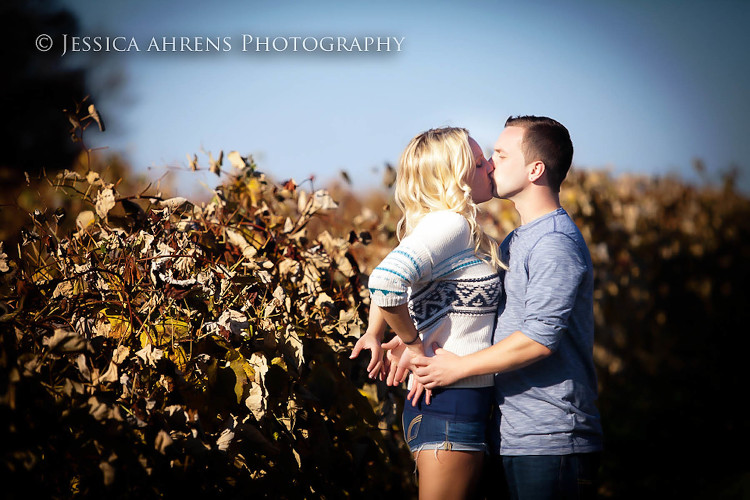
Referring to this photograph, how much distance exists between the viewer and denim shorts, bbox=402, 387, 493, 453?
1.89 m

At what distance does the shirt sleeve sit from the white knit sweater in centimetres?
16

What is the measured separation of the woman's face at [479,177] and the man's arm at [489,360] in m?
0.52

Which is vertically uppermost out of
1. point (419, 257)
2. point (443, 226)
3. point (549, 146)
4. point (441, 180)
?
point (549, 146)

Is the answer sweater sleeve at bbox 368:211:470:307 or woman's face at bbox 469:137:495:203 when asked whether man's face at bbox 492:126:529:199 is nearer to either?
woman's face at bbox 469:137:495:203

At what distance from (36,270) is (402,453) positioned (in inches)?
64.0

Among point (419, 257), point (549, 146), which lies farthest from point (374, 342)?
point (549, 146)

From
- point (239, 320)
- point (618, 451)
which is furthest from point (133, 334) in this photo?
point (618, 451)

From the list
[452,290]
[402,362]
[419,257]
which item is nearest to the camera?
[419,257]

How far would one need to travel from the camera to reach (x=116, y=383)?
1565 mm

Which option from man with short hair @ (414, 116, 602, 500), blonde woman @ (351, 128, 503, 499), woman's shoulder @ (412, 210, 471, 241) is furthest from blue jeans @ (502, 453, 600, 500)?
woman's shoulder @ (412, 210, 471, 241)

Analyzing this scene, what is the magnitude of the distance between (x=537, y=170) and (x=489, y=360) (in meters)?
0.72

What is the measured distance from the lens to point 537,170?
6.98 ft

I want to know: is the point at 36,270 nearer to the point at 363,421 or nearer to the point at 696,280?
the point at 363,421

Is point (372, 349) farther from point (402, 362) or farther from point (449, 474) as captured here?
point (449, 474)
